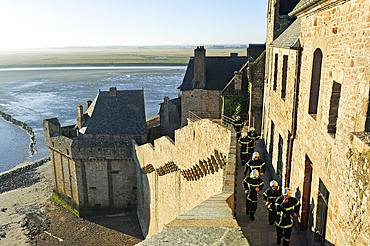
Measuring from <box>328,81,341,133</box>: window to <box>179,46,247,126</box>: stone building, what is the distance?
28347 millimetres

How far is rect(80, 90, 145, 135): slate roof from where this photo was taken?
3186 centimetres

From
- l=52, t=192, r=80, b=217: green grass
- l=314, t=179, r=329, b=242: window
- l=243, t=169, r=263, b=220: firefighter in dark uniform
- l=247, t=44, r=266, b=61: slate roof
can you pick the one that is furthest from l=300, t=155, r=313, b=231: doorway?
l=52, t=192, r=80, b=217: green grass

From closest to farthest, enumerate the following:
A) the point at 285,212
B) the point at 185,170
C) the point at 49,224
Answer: the point at 285,212
the point at 185,170
the point at 49,224

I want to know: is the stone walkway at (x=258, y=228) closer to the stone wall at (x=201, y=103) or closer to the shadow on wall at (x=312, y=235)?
the shadow on wall at (x=312, y=235)

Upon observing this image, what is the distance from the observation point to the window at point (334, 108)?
7.73 meters

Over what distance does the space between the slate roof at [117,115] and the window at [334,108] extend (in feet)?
81.1

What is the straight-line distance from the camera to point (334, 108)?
25.8 ft

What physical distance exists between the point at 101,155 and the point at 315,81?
75.6ft

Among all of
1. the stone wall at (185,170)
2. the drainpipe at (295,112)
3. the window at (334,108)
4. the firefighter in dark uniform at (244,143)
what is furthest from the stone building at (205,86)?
the window at (334,108)

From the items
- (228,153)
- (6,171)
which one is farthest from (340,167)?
(6,171)

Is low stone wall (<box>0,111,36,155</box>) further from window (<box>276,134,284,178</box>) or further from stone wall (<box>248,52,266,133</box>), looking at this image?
window (<box>276,134,284,178</box>)

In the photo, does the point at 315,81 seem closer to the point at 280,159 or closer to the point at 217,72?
the point at 280,159

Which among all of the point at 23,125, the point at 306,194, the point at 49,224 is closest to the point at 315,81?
the point at 306,194

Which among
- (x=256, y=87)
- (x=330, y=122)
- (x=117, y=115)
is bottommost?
(x=117, y=115)
